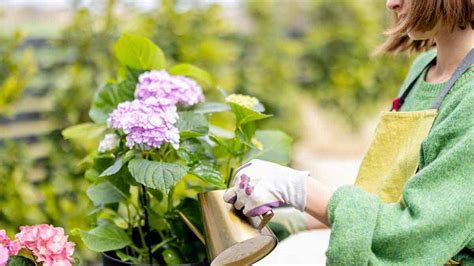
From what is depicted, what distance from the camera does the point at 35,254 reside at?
43.5 inches

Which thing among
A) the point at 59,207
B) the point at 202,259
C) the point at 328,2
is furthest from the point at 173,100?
the point at 328,2

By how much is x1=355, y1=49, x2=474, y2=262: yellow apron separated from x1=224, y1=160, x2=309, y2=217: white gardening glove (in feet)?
0.54

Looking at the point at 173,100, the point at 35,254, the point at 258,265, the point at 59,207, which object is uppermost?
the point at 173,100

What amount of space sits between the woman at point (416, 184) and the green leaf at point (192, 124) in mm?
201

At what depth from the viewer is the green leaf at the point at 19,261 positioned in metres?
1.12

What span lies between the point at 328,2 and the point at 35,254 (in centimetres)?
335

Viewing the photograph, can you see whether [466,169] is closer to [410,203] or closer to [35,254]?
[410,203]

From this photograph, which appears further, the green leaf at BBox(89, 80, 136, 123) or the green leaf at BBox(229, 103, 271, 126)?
the green leaf at BBox(89, 80, 136, 123)

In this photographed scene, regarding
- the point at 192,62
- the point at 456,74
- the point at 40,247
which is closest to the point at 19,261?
the point at 40,247

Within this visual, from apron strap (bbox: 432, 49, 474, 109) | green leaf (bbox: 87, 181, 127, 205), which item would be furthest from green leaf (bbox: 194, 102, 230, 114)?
apron strap (bbox: 432, 49, 474, 109)

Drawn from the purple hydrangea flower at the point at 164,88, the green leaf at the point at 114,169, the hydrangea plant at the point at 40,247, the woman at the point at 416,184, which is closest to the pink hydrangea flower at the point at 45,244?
the hydrangea plant at the point at 40,247

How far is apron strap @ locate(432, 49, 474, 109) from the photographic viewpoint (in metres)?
1.18

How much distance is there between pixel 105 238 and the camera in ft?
4.36

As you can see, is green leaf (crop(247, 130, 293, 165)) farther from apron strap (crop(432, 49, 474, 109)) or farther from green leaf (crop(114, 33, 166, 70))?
apron strap (crop(432, 49, 474, 109))
